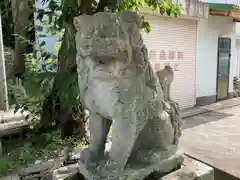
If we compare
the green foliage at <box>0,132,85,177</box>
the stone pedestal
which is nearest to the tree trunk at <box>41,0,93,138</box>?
the green foliage at <box>0,132,85,177</box>

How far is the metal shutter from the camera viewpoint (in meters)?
5.25

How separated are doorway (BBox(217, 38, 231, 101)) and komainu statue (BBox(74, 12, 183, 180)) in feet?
19.4

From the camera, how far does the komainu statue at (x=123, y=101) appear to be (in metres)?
0.98

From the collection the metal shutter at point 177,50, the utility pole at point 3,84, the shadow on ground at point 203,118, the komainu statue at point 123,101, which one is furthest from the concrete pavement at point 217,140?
the utility pole at point 3,84

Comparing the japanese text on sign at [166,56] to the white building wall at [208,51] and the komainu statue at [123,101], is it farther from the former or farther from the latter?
the komainu statue at [123,101]

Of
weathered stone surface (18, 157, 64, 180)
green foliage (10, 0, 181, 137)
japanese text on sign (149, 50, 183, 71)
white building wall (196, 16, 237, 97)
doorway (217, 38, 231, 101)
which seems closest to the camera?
green foliage (10, 0, 181, 137)

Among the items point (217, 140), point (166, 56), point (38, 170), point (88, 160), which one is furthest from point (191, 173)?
point (166, 56)

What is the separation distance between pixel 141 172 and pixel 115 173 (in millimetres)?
176

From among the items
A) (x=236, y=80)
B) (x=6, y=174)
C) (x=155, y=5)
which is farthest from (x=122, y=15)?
(x=236, y=80)

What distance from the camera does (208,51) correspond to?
20.6 feet

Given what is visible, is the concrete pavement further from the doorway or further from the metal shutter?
the doorway

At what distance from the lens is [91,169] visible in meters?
1.18

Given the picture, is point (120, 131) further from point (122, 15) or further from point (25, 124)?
point (25, 124)

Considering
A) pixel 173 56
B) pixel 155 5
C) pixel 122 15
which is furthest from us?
pixel 173 56
